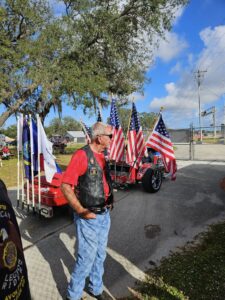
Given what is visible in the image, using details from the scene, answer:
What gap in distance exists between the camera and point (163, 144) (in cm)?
709

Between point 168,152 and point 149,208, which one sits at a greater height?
point 168,152

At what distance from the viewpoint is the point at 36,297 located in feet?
11.4

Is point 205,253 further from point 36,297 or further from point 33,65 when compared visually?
point 33,65

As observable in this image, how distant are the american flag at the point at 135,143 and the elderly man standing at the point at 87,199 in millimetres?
4670

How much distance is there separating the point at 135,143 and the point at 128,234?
308cm

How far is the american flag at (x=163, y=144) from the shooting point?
703 cm

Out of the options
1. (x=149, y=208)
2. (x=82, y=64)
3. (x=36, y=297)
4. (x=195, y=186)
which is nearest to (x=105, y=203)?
(x=36, y=297)

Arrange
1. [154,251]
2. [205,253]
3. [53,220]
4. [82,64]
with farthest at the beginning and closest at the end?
[82,64], [53,220], [154,251], [205,253]

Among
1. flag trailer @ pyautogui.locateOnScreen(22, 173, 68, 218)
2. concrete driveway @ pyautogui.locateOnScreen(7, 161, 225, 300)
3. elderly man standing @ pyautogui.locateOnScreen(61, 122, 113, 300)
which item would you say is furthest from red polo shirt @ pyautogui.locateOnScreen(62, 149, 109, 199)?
flag trailer @ pyautogui.locateOnScreen(22, 173, 68, 218)

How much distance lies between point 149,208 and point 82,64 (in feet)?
45.9

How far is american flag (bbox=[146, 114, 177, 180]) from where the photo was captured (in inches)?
277

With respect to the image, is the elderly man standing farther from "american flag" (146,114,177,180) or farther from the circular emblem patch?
"american flag" (146,114,177,180)

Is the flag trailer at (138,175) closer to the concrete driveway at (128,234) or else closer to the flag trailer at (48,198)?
the concrete driveway at (128,234)

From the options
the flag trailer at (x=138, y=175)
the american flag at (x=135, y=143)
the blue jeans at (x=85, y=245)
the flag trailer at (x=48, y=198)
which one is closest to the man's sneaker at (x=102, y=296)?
the blue jeans at (x=85, y=245)
